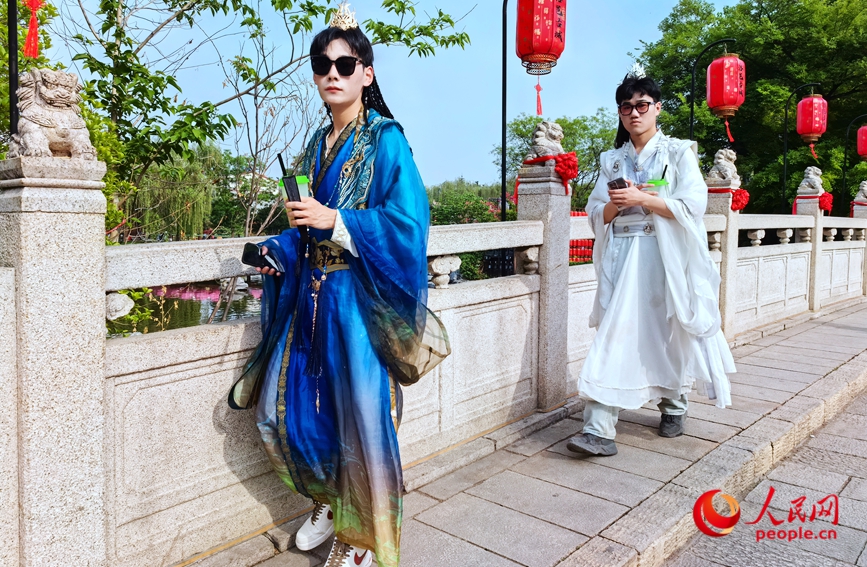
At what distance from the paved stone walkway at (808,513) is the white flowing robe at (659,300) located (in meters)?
0.59

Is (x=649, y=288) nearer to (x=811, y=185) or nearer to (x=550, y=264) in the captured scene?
(x=550, y=264)

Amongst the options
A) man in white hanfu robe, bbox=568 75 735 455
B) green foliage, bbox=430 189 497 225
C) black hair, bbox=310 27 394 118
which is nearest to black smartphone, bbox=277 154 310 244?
black hair, bbox=310 27 394 118

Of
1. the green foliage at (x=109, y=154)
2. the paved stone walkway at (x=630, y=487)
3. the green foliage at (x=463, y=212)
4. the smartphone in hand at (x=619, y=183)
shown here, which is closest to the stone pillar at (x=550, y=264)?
the paved stone walkway at (x=630, y=487)

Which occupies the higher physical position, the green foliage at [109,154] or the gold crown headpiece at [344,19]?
the gold crown headpiece at [344,19]

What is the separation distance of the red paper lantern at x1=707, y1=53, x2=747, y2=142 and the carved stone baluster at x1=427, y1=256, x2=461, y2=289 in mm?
7609

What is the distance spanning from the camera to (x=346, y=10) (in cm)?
232

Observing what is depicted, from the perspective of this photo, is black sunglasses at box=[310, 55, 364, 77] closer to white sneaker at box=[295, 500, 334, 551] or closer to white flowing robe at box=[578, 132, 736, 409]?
white sneaker at box=[295, 500, 334, 551]

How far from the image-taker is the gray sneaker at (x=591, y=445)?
11.6 feet

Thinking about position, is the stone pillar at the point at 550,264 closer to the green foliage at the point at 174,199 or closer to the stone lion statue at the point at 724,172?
the green foliage at the point at 174,199

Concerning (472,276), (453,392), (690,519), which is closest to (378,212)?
(453,392)

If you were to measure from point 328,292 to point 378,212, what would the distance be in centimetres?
33

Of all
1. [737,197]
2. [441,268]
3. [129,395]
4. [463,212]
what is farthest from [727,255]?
[463,212]

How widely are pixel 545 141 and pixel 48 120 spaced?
9.35 feet

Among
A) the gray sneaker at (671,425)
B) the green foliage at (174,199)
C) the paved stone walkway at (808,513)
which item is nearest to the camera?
the paved stone walkway at (808,513)
